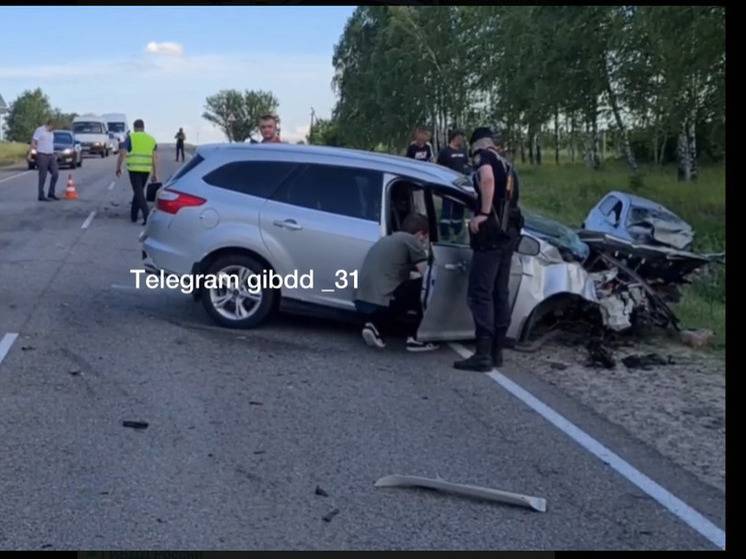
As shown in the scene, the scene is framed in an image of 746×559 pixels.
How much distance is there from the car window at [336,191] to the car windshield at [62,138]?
3530 cm

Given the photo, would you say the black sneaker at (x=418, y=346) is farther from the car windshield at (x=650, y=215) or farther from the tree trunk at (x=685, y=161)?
the tree trunk at (x=685, y=161)

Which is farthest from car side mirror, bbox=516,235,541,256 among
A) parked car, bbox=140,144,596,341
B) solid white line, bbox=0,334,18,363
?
solid white line, bbox=0,334,18,363

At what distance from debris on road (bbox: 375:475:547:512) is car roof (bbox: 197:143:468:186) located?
4.65m

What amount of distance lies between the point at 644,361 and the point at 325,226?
3133mm

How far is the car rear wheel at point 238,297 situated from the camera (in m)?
10.9

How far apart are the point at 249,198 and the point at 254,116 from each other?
37.7 ft

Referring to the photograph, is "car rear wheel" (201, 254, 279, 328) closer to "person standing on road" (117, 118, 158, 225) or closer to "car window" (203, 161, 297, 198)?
"car window" (203, 161, 297, 198)

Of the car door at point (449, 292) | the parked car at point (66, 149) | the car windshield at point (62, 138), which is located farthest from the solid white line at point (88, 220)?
the car windshield at point (62, 138)

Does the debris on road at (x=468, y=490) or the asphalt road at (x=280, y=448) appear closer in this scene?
the asphalt road at (x=280, y=448)

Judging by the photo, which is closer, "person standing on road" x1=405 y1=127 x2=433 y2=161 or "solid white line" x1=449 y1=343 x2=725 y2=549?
"solid white line" x1=449 y1=343 x2=725 y2=549

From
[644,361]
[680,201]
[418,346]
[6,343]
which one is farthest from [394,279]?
[680,201]

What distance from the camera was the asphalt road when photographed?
228 inches

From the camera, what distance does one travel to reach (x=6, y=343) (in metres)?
10.2
